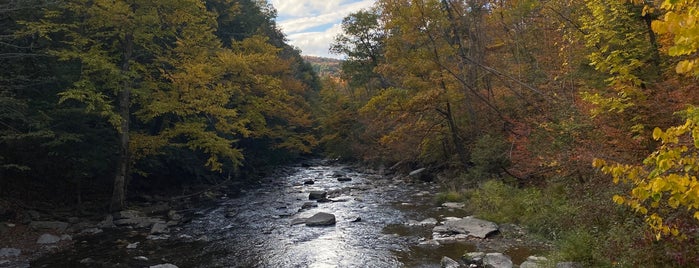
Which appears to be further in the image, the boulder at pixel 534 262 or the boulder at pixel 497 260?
the boulder at pixel 497 260

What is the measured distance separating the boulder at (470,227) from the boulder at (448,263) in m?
2.50

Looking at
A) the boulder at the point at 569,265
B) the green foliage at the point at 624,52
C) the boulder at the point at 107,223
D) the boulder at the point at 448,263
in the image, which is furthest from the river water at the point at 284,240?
the green foliage at the point at 624,52

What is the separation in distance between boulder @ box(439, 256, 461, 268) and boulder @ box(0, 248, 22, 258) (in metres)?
10.9

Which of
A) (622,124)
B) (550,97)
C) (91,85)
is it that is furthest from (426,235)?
(91,85)

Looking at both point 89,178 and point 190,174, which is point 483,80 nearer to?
point 190,174

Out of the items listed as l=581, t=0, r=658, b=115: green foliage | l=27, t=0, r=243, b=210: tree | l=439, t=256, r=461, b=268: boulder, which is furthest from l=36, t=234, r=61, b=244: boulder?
l=581, t=0, r=658, b=115: green foliage

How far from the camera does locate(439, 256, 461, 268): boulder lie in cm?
945

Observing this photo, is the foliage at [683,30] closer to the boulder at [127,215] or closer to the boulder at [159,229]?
the boulder at [159,229]

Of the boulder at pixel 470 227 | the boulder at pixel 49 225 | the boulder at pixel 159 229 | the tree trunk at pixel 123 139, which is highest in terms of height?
the tree trunk at pixel 123 139

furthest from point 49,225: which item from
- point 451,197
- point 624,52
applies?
point 624,52

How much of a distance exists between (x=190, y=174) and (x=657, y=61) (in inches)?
902

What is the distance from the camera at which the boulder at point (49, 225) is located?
13755 millimetres

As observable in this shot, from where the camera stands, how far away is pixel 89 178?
18.3 metres

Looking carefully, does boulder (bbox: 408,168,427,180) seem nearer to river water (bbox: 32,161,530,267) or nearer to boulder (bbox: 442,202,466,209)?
river water (bbox: 32,161,530,267)
